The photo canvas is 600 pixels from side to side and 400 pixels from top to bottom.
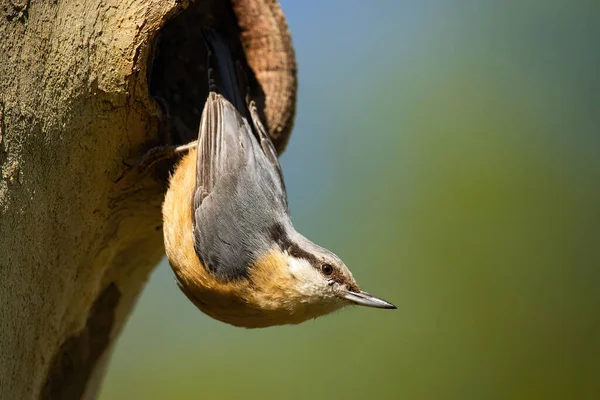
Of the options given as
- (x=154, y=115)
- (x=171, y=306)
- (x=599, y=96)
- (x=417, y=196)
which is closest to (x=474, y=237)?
(x=417, y=196)

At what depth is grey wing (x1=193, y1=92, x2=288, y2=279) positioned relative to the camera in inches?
112

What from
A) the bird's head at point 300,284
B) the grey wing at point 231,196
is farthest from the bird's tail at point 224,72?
the bird's head at point 300,284

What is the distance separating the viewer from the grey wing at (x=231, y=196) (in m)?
2.84

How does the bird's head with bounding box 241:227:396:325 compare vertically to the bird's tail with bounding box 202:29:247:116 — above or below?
below

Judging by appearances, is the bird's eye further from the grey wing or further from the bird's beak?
the grey wing

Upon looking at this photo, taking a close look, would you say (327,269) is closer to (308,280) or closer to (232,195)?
(308,280)

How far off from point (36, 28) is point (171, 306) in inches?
156

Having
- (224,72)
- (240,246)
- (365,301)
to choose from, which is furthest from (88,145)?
(365,301)

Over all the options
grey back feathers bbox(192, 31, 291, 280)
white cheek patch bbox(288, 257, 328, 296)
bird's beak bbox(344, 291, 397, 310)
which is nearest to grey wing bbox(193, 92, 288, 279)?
grey back feathers bbox(192, 31, 291, 280)

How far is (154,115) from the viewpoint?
9.59ft

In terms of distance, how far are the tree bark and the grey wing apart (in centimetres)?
25

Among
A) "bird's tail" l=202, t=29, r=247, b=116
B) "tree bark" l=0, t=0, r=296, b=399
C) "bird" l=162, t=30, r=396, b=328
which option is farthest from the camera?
"bird's tail" l=202, t=29, r=247, b=116

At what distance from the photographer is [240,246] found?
113 inches

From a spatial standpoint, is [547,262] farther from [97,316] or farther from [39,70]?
[39,70]
